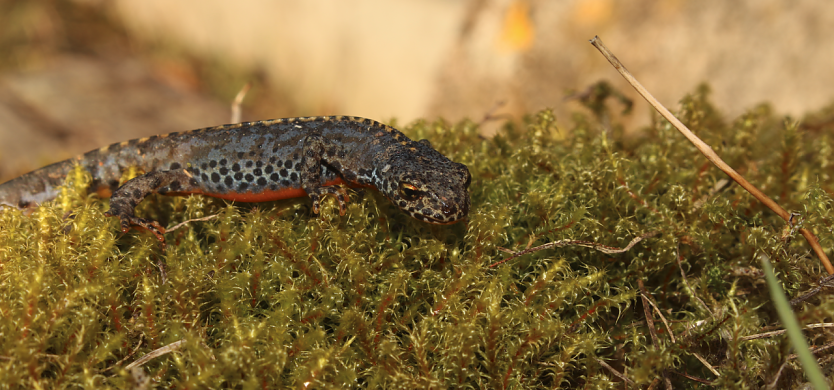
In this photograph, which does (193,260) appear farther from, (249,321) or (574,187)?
(574,187)

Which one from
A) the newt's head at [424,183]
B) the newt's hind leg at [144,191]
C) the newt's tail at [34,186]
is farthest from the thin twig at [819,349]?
the newt's tail at [34,186]

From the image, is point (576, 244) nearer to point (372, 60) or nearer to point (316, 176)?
point (316, 176)

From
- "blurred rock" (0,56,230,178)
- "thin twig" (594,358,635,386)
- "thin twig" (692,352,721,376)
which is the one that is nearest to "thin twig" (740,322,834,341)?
"thin twig" (692,352,721,376)

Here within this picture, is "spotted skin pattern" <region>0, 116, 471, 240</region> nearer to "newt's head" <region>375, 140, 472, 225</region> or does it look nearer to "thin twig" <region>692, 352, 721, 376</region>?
"newt's head" <region>375, 140, 472, 225</region>

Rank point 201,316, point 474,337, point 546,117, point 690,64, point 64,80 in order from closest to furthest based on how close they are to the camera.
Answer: point 474,337 → point 201,316 → point 546,117 → point 690,64 → point 64,80

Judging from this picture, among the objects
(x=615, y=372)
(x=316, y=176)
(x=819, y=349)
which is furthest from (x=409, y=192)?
(x=819, y=349)

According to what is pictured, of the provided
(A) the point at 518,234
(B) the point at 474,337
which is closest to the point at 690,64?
(A) the point at 518,234
